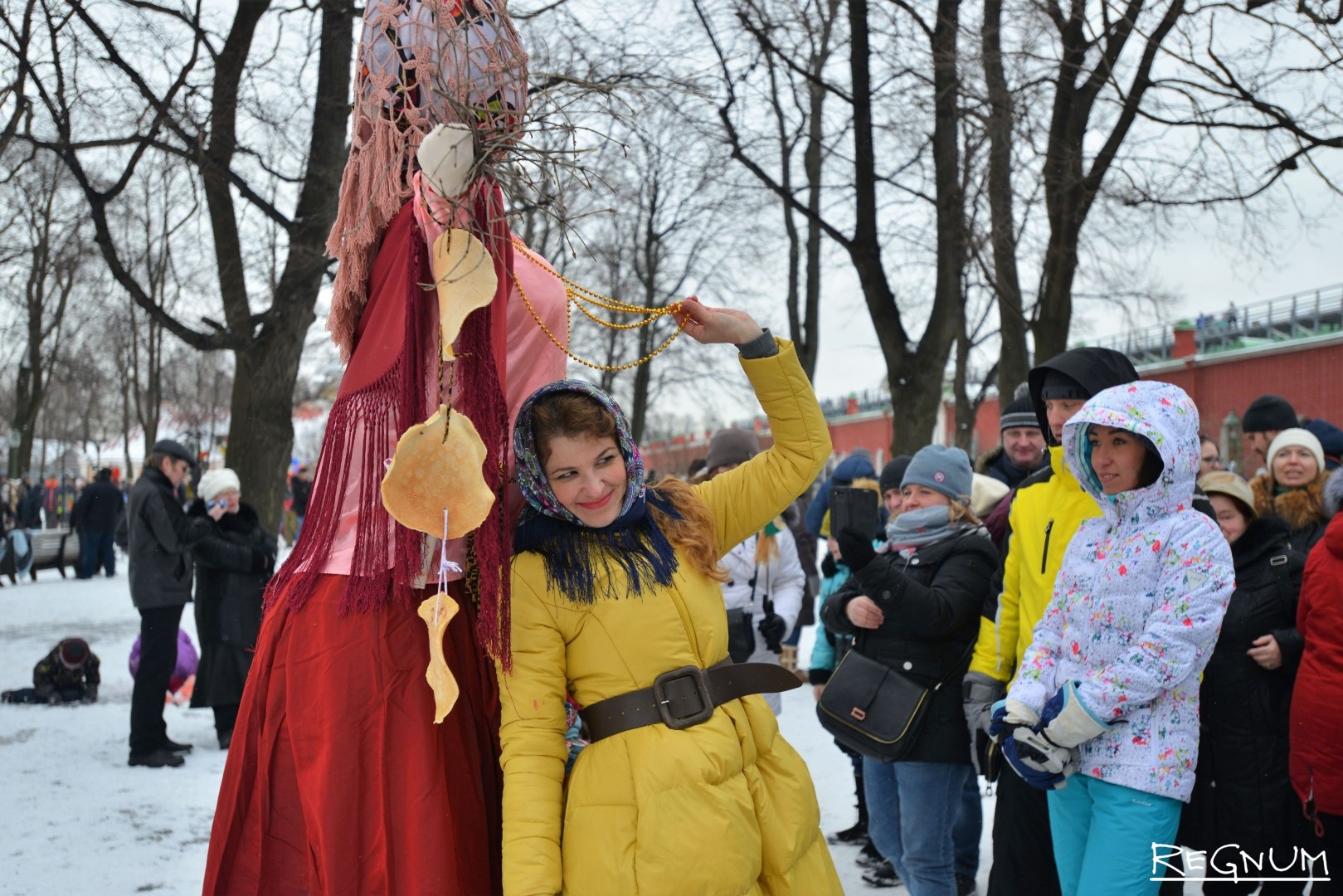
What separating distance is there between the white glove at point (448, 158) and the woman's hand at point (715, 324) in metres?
0.57

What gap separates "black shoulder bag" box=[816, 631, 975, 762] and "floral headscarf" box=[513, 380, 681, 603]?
166cm

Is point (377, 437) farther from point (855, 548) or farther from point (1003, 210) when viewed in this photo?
point (1003, 210)

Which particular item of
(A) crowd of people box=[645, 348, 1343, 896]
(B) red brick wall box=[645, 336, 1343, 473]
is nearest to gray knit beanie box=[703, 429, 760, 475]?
(A) crowd of people box=[645, 348, 1343, 896]

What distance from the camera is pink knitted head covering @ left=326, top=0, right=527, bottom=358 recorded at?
1907 mm

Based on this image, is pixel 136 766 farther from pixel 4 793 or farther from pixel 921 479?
pixel 921 479

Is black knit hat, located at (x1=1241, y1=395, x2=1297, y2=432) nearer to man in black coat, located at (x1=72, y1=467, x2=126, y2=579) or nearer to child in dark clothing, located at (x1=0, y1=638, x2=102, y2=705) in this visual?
child in dark clothing, located at (x1=0, y1=638, x2=102, y2=705)

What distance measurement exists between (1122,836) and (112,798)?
4.91 metres

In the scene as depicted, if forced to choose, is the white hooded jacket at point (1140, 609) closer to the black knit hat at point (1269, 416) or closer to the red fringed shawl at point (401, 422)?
the red fringed shawl at point (401, 422)

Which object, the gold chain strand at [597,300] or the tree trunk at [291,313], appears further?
the tree trunk at [291,313]

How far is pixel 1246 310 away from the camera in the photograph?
2680 centimetres

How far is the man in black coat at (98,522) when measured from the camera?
16.7m

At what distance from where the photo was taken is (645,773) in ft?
6.60

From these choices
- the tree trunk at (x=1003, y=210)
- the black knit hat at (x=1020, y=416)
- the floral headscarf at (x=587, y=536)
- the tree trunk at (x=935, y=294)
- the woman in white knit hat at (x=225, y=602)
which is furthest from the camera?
the tree trunk at (x=935, y=294)

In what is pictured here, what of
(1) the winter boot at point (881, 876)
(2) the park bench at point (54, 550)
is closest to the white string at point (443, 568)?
(1) the winter boot at point (881, 876)
